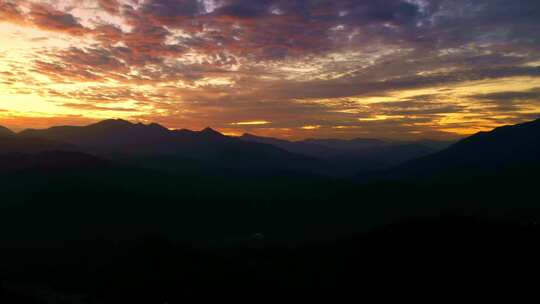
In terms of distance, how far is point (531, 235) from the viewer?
384ft

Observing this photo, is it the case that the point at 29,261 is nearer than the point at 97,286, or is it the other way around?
the point at 97,286

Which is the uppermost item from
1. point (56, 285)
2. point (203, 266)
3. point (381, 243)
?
point (381, 243)

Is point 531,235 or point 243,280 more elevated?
point 531,235

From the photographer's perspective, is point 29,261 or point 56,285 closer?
point 56,285

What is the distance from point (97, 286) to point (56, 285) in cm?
1842

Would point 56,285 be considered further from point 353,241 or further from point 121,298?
point 353,241

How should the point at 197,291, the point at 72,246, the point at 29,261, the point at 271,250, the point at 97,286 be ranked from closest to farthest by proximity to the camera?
1. the point at 197,291
2. the point at 97,286
3. the point at 29,261
4. the point at 271,250
5. the point at 72,246

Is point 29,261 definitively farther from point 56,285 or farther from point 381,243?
point 381,243

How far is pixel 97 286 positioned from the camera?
138m

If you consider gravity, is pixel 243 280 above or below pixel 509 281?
below

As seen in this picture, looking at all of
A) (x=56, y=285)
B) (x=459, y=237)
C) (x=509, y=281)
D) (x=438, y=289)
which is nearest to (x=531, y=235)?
(x=459, y=237)

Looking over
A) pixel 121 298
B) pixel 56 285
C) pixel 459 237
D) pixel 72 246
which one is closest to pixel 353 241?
pixel 459 237

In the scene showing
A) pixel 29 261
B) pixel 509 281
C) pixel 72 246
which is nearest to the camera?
pixel 509 281

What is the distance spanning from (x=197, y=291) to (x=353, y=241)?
79714 mm
